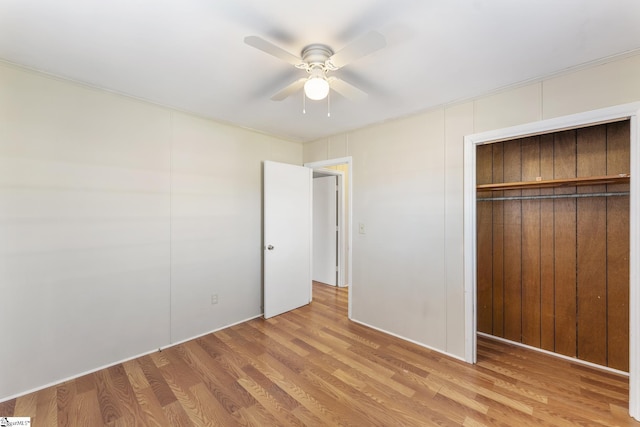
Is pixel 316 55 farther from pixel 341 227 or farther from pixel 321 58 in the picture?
pixel 341 227

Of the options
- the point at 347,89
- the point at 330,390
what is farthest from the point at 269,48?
the point at 330,390

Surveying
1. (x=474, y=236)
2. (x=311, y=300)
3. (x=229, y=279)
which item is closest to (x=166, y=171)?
(x=229, y=279)

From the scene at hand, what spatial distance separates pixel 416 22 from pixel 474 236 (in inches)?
69.6

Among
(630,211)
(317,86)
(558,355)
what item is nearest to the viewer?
(317,86)

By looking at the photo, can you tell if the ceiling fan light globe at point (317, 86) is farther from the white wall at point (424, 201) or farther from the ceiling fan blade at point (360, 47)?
the white wall at point (424, 201)

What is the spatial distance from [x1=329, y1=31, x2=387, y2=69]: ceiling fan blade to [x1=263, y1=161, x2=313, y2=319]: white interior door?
2.04m

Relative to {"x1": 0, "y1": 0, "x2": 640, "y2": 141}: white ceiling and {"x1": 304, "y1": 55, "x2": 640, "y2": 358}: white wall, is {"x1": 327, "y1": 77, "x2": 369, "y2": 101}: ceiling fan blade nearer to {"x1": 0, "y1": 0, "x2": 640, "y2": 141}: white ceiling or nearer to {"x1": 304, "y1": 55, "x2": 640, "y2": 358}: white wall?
{"x1": 0, "y1": 0, "x2": 640, "y2": 141}: white ceiling

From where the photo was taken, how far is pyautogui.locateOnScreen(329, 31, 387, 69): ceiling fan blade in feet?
4.23

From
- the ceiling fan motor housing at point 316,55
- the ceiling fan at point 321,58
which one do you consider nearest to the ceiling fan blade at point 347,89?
the ceiling fan at point 321,58

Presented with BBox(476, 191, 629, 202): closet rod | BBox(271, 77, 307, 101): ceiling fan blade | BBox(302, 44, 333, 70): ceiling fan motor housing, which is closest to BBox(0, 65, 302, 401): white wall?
BBox(271, 77, 307, 101): ceiling fan blade

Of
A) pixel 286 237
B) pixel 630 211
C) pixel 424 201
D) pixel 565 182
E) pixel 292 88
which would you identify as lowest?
pixel 286 237

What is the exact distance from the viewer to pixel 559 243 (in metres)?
2.55

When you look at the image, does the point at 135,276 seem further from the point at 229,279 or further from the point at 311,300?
the point at 311,300

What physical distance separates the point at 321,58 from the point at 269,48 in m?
0.40
